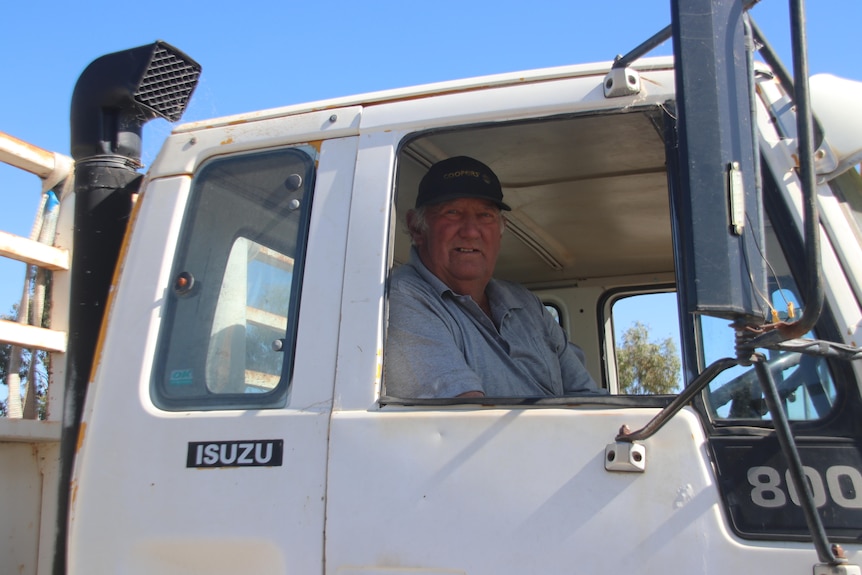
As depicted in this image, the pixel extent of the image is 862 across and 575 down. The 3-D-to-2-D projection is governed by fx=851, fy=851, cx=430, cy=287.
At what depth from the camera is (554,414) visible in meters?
1.80

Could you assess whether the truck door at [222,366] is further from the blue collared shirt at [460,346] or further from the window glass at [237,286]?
the blue collared shirt at [460,346]

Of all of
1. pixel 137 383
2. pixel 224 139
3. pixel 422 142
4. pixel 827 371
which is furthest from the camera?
pixel 422 142

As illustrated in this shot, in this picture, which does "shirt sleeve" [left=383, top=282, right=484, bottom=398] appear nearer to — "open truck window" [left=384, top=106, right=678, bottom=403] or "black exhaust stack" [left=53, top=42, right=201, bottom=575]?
"open truck window" [left=384, top=106, right=678, bottom=403]

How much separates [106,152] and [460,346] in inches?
47.4

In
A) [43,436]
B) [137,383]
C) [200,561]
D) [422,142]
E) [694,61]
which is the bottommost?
[200,561]

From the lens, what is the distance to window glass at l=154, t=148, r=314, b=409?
2.12 meters

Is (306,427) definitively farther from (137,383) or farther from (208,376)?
(137,383)

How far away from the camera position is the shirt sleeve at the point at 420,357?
215cm

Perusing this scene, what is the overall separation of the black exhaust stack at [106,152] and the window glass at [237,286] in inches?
10.8

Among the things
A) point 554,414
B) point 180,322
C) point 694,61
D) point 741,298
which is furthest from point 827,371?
point 180,322

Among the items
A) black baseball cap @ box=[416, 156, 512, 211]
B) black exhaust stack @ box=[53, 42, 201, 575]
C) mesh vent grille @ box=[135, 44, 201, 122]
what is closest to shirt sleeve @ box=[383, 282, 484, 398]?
black baseball cap @ box=[416, 156, 512, 211]

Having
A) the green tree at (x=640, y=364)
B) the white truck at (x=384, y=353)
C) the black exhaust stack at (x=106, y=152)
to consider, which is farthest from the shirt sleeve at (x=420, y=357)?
the green tree at (x=640, y=364)

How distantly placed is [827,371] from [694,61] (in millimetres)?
705

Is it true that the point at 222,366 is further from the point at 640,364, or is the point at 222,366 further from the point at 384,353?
the point at 640,364
